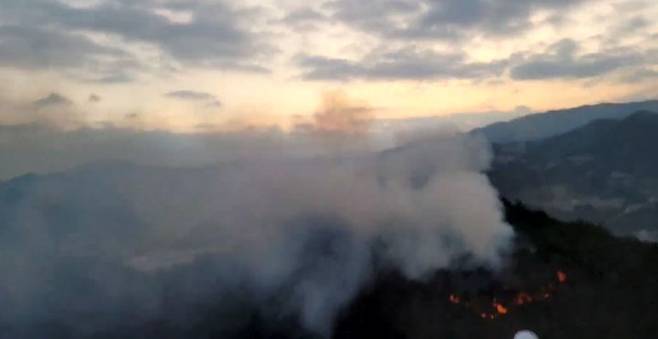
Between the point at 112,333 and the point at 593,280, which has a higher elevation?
the point at 593,280

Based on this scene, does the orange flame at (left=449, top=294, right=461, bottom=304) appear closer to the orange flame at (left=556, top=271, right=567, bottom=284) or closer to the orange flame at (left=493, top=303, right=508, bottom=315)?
the orange flame at (left=493, top=303, right=508, bottom=315)

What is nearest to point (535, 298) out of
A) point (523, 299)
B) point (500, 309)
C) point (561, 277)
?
point (523, 299)

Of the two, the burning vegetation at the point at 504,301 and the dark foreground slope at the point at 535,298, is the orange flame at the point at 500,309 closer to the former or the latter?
the burning vegetation at the point at 504,301

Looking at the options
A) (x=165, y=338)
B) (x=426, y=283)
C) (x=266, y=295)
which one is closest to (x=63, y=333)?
(x=165, y=338)

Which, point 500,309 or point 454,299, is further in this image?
point 454,299

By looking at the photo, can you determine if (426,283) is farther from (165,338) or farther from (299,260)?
(165,338)

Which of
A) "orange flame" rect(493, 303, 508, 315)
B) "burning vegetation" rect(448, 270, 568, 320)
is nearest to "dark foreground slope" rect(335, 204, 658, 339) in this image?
"burning vegetation" rect(448, 270, 568, 320)

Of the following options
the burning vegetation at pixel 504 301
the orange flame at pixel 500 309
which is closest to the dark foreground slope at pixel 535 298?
the burning vegetation at pixel 504 301

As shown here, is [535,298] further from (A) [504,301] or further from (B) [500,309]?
(B) [500,309]

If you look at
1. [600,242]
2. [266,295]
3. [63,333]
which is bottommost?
[63,333]
